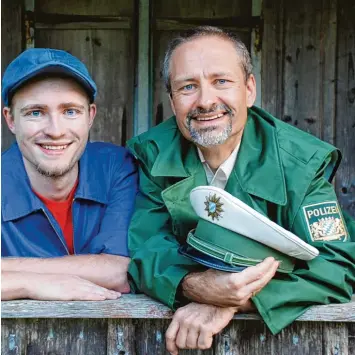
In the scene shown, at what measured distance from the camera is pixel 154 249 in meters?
2.68

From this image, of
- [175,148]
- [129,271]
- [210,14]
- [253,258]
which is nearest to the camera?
[253,258]

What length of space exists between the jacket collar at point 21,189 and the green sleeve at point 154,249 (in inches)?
8.1

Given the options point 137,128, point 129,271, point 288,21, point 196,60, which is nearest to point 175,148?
point 196,60

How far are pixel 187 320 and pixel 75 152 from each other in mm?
921

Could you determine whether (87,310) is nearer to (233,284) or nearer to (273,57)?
(233,284)

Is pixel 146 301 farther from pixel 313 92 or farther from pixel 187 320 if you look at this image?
pixel 313 92

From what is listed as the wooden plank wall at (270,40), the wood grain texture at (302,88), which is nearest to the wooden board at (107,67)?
the wooden plank wall at (270,40)

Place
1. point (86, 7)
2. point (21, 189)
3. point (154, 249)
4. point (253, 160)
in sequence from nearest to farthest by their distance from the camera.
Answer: point (154, 249)
point (253, 160)
point (21, 189)
point (86, 7)

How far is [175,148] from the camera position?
2965mm

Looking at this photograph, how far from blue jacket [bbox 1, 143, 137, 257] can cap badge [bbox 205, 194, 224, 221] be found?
1.93 feet

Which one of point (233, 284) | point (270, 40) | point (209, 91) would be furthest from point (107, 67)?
point (233, 284)

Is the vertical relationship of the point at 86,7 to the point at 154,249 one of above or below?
above

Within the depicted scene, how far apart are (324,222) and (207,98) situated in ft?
2.18

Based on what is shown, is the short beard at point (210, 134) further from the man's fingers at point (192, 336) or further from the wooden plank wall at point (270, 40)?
the wooden plank wall at point (270, 40)
